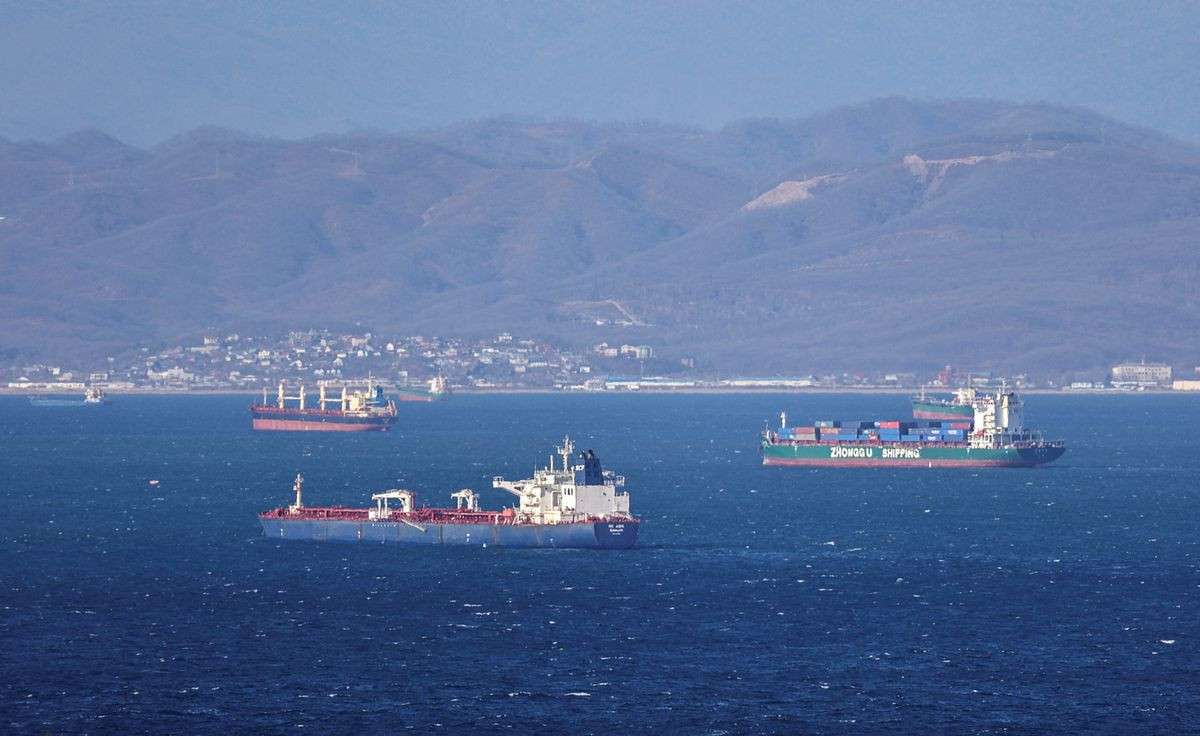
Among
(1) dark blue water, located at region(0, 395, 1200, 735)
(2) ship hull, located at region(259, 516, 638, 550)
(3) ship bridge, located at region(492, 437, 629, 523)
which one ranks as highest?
(3) ship bridge, located at region(492, 437, 629, 523)

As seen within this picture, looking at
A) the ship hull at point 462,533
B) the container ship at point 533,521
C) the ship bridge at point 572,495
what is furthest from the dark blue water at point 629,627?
the ship bridge at point 572,495

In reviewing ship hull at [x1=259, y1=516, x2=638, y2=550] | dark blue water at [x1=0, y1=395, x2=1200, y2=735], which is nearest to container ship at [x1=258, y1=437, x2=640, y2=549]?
ship hull at [x1=259, y1=516, x2=638, y2=550]

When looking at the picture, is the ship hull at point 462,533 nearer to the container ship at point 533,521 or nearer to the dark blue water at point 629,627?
the container ship at point 533,521

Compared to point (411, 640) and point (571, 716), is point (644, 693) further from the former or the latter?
point (411, 640)

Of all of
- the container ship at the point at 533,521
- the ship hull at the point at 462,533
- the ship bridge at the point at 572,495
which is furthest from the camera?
→ the ship hull at the point at 462,533

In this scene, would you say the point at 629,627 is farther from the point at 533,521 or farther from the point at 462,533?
the point at 462,533

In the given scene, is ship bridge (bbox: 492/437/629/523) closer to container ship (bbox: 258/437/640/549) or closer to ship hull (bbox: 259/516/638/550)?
container ship (bbox: 258/437/640/549)

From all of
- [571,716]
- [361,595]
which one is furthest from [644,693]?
[361,595]

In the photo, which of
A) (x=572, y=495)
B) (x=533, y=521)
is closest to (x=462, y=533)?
(x=533, y=521)
